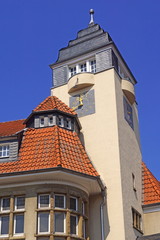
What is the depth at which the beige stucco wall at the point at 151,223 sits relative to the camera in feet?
84.4

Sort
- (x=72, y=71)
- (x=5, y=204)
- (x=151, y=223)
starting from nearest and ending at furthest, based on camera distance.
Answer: (x=5, y=204) → (x=151, y=223) → (x=72, y=71)

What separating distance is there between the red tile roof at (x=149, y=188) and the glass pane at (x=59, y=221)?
24.9 ft

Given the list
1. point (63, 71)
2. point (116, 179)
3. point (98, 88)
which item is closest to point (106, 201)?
point (116, 179)

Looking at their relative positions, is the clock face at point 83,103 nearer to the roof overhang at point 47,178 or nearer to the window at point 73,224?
the roof overhang at point 47,178

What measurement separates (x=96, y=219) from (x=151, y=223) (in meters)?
4.21

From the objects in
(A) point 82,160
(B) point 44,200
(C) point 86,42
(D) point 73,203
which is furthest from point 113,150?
(C) point 86,42

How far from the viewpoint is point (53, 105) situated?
25844mm

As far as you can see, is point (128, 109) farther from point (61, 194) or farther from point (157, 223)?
point (61, 194)

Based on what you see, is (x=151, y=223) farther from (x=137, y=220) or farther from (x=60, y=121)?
(x=60, y=121)

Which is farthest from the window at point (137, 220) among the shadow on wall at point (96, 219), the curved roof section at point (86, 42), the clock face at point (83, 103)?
the curved roof section at point (86, 42)

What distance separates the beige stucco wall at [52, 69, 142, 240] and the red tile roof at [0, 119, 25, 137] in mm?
3292

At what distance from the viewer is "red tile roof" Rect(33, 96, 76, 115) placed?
2559 cm

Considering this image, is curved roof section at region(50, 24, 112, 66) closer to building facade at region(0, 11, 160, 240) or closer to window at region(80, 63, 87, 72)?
building facade at region(0, 11, 160, 240)

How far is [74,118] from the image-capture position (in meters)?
25.7
